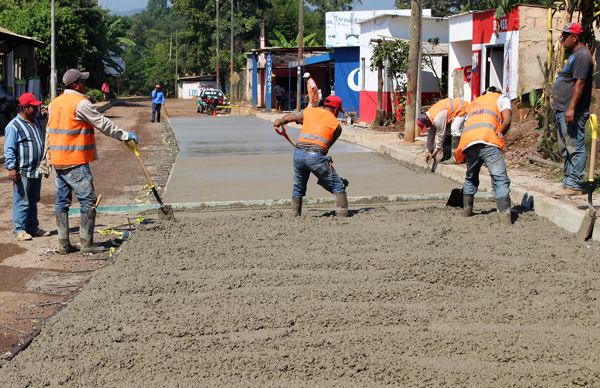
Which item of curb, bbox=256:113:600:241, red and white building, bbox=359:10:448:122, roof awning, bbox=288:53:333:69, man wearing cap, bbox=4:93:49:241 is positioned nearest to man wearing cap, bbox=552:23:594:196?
curb, bbox=256:113:600:241

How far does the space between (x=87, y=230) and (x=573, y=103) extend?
5.30m

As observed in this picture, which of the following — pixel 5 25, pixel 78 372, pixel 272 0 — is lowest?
pixel 78 372

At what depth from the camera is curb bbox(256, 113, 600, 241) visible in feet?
29.5

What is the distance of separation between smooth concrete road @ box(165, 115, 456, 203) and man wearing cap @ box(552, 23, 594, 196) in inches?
104

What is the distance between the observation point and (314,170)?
9.78 metres

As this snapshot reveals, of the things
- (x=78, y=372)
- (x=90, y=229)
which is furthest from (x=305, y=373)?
(x=90, y=229)

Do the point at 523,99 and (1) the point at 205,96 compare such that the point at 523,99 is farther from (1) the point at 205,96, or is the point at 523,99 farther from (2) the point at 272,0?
(2) the point at 272,0

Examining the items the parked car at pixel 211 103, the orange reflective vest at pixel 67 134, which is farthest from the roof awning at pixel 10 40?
the orange reflective vest at pixel 67 134

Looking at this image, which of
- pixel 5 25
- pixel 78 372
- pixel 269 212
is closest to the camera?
pixel 78 372

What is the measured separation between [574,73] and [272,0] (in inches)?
2777

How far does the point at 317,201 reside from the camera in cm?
1134

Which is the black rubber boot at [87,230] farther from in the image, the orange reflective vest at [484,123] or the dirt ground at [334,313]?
the orange reflective vest at [484,123]

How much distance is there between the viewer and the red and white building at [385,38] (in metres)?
28.2

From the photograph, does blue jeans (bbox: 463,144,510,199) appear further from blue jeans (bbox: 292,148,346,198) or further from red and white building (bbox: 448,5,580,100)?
red and white building (bbox: 448,5,580,100)
